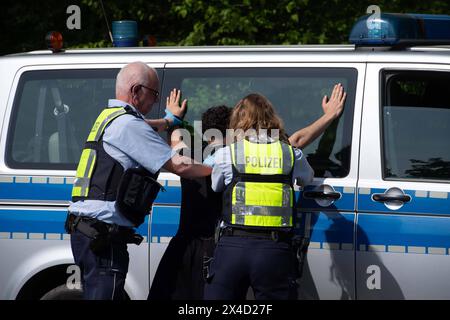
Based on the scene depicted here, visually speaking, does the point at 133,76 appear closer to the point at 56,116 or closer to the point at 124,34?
the point at 56,116

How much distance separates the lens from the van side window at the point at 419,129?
4.70 m

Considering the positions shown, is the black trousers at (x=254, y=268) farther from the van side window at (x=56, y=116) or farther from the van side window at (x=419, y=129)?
the van side window at (x=56, y=116)

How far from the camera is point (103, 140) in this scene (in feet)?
14.5

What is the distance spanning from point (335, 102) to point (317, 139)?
0.22 meters

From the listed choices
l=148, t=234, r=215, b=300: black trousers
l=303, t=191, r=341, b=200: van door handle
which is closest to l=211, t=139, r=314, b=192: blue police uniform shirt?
l=303, t=191, r=341, b=200: van door handle

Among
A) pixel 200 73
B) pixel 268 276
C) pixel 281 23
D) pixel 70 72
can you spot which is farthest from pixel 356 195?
pixel 281 23

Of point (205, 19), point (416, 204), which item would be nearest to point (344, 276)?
point (416, 204)

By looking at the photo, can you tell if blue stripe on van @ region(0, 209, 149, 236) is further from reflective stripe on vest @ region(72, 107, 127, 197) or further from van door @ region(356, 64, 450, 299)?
van door @ region(356, 64, 450, 299)

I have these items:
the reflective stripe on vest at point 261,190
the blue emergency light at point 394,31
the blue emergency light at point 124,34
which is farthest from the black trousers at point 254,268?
the blue emergency light at point 124,34

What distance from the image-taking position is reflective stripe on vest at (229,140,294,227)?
4.27m

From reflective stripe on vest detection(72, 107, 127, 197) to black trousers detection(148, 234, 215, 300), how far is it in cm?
64

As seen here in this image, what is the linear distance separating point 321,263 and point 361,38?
1.28 m

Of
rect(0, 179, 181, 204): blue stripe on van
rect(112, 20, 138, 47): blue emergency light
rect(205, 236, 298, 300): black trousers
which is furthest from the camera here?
rect(112, 20, 138, 47): blue emergency light

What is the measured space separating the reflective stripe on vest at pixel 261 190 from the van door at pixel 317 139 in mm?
486
